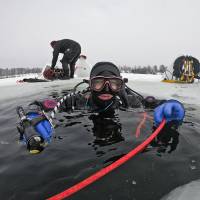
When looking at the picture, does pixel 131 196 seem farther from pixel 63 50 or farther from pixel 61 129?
pixel 63 50

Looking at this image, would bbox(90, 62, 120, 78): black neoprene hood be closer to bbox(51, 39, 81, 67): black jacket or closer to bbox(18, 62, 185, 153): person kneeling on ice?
bbox(18, 62, 185, 153): person kneeling on ice

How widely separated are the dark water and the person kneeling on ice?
0.57 feet

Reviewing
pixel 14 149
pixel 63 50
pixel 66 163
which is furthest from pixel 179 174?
pixel 63 50

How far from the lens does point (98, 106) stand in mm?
4262

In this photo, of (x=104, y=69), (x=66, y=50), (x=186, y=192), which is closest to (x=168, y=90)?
(x=66, y=50)

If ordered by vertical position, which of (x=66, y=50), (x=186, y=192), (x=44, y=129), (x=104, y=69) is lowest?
(x=186, y=192)

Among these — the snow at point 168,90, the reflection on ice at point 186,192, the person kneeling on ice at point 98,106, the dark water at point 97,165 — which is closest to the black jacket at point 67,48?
the snow at point 168,90

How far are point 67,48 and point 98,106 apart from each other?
298 inches

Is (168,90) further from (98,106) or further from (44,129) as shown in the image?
(44,129)

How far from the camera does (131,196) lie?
6.91 ft

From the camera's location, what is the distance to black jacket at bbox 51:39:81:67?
11.3 metres

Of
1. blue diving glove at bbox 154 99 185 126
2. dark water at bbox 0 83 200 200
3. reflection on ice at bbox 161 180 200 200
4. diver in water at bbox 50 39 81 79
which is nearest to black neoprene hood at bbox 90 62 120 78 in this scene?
dark water at bbox 0 83 200 200

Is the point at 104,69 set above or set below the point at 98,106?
above

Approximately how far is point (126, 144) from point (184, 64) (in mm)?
10597
